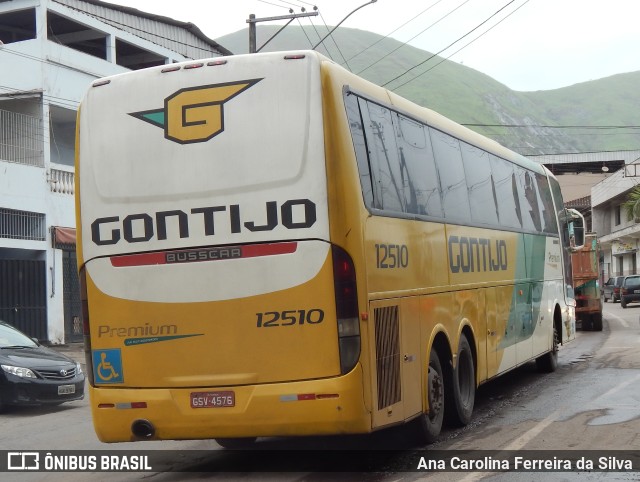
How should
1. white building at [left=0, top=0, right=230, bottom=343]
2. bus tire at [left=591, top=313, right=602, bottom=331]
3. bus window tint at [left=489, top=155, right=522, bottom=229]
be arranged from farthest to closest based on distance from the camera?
bus tire at [left=591, top=313, right=602, bottom=331], white building at [left=0, top=0, right=230, bottom=343], bus window tint at [left=489, top=155, right=522, bottom=229]

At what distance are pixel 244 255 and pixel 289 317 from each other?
64 cm

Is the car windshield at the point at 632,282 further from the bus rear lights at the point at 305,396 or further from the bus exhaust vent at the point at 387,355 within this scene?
the bus rear lights at the point at 305,396

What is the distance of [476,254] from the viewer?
467 inches

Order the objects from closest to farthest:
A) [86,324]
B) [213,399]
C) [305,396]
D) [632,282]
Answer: [305,396] < [213,399] < [86,324] < [632,282]

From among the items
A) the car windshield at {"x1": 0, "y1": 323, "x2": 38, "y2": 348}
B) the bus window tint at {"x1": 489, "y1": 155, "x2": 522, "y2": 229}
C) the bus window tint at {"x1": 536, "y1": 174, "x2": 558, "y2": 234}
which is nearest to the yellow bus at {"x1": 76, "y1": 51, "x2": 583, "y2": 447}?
the bus window tint at {"x1": 489, "y1": 155, "x2": 522, "y2": 229}

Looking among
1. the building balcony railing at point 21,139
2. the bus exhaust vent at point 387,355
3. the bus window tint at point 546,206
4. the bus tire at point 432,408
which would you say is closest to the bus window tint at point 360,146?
the bus exhaust vent at point 387,355

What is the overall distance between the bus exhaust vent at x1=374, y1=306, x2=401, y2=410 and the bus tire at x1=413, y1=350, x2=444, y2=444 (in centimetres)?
99

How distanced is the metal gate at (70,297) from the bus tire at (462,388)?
1787 cm

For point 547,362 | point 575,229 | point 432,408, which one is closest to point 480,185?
point 432,408

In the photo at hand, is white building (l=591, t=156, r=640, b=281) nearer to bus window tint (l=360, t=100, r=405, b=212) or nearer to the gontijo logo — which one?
bus window tint (l=360, t=100, r=405, b=212)

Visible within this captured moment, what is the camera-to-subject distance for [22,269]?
25.1m

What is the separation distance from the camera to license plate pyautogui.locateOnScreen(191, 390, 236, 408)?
315 inches

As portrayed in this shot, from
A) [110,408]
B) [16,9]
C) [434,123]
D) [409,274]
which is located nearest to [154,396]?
[110,408]

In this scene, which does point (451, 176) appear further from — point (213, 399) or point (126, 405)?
point (126, 405)
